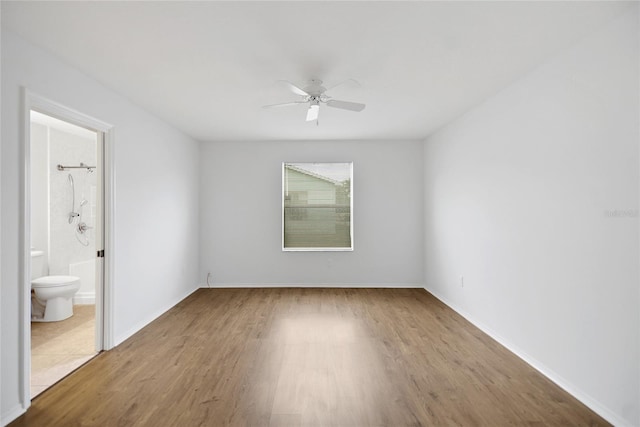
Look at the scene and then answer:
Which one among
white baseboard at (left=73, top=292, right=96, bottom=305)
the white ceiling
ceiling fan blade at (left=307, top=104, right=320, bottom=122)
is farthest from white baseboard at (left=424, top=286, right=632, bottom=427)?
white baseboard at (left=73, top=292, right=96, bottom=305)

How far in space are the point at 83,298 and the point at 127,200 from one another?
2.22 metres

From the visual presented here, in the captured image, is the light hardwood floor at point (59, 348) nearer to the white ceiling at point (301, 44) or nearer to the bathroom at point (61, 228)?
the bathroom at point (61, 228)

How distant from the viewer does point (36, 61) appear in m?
2.28

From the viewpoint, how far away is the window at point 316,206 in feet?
18.2

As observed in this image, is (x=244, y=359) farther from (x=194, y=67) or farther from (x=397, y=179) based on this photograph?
(x=397, y=179)

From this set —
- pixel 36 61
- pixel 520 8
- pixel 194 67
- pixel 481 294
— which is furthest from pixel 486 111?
pixel 36 61

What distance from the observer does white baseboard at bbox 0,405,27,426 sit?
6.52 ft

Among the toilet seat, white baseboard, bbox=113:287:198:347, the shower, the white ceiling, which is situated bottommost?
white baseboard, bbox=113:287:198:347

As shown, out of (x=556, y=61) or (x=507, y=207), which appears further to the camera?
(x=507, y=207)

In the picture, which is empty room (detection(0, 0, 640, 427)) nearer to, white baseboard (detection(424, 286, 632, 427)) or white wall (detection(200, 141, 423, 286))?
white baseboard (detection(424, 286, 632, 427))

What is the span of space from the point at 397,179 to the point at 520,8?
3635mm

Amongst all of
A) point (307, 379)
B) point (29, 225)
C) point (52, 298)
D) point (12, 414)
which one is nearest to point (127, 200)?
point (29, 225)

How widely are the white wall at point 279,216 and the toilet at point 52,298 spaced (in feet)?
6.21

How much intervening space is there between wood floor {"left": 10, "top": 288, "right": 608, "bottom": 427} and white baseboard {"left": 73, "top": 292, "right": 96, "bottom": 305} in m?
1.45
